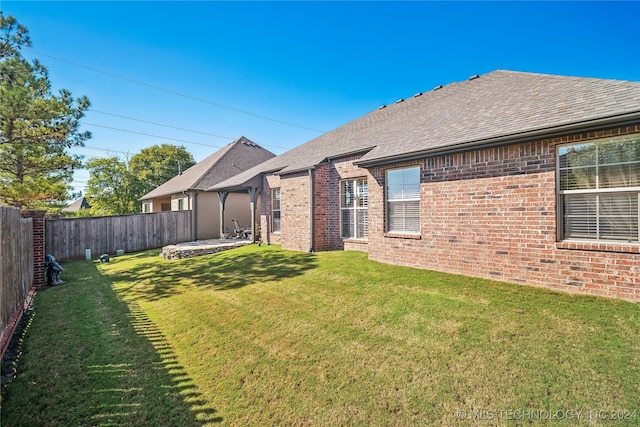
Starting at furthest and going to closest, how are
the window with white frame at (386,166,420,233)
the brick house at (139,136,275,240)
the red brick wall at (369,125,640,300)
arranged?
the brick house at (139,136,275,240), the window with white frame at (386,166,420,233), the red brick wall at (369,125,640,300)

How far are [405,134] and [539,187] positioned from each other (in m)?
4.44

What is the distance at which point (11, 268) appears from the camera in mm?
5148

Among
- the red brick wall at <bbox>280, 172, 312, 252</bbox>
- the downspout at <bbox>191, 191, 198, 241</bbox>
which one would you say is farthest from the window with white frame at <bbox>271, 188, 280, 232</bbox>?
the downspout at <bbox>191, 191, 198, 241</bbox>

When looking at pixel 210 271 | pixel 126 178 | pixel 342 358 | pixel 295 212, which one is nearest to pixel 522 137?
pixel 342 358

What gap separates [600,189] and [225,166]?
786 inches

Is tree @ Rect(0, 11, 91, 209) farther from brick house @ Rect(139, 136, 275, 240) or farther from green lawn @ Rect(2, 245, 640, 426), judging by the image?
green lawn @ Rect(2, 245, 640, 426)

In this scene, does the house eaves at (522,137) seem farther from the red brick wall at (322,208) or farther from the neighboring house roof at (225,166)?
the neighboring house roof at (225,166)

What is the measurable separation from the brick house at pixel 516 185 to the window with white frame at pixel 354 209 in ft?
0.18

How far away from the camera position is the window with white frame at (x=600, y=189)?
5.02 metres

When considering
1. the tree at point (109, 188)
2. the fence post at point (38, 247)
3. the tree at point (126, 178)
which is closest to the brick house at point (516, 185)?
the fence post at point (38, 247)

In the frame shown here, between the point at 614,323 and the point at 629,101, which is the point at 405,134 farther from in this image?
the point at 614,323

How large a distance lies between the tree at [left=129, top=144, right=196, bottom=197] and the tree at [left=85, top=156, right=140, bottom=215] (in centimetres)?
156

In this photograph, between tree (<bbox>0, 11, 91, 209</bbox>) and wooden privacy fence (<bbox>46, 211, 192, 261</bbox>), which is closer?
tree (<bbox>0, 11, 91, 209</bbox>)

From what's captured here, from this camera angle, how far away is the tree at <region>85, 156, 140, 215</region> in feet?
96.2
